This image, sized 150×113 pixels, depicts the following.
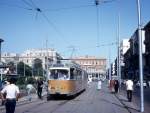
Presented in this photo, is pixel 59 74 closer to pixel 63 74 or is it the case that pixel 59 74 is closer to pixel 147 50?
pixel 63 74

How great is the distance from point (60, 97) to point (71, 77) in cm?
459

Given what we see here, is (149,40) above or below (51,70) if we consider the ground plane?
above

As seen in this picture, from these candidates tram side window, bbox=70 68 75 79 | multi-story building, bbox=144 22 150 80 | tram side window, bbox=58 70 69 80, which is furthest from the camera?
multi-story building, bbox=144 22 150 80

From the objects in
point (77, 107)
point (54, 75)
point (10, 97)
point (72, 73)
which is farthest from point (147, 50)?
point (10, 97)

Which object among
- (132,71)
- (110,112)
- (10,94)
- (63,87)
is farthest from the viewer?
(132,71)

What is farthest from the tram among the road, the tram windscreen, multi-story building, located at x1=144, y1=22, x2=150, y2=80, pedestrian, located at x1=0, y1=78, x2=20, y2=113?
multi-story building, located at x1=144, y1=22, x2=150, y2=80

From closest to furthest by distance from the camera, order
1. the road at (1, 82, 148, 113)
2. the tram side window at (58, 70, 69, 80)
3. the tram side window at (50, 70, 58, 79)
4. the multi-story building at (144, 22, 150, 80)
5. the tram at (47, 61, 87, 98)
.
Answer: the road at (1, 82, 148, 113), the tram at (47, 61, 87, 98), the tram side window at (58, 70, 69, 80), the tram side window at (50, 70, 58, 79), the multi-story building at (144, 22, 150, 80)

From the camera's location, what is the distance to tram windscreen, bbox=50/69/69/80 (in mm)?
34750

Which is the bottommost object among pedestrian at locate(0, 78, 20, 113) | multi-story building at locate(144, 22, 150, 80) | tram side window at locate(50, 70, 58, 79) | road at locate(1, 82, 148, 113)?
road at locate(1, 82, 148, 113)

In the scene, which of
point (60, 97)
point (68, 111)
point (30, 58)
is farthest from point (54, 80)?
point (30, 58)

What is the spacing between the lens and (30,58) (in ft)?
614

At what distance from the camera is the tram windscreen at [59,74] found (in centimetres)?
3475

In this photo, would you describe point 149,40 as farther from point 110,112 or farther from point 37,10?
point 110,112

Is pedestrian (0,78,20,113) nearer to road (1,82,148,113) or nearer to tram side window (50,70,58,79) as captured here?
road (1,82,148,113)
